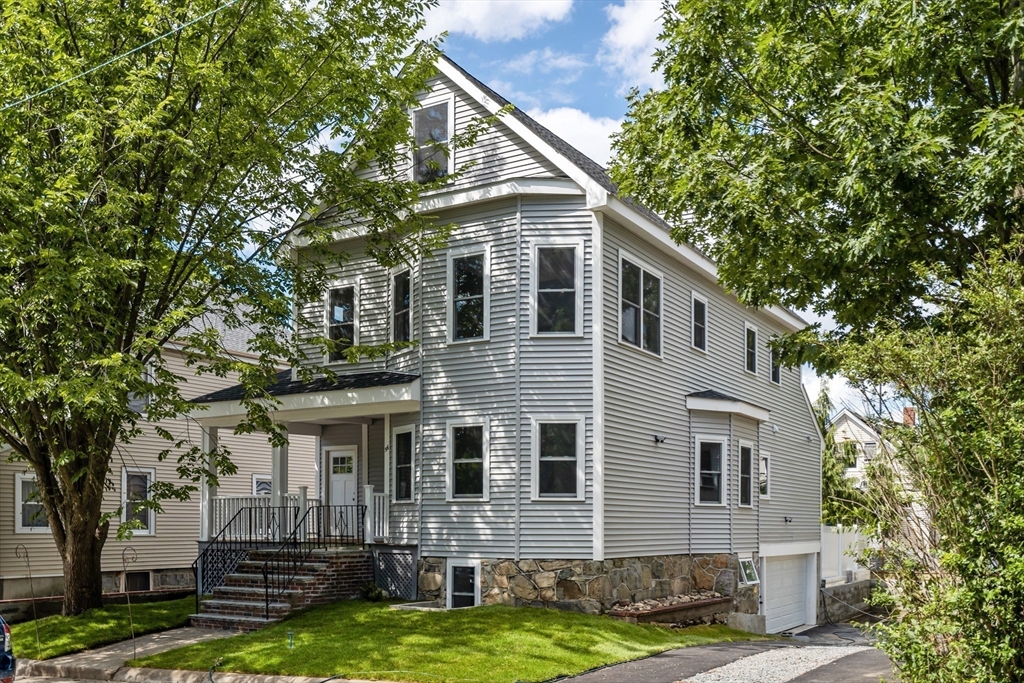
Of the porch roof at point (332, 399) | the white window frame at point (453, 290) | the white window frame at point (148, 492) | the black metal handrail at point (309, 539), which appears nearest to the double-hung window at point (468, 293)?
the white window frame at point (453, 290)

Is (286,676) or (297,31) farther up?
(297,31)

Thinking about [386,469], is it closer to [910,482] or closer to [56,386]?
[56,386]

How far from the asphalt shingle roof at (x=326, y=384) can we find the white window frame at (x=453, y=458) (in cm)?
127

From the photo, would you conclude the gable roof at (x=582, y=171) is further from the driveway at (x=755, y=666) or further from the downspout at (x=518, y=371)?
the driveway at (x=755, y=666)

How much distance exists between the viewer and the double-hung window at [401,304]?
20875 millimetres

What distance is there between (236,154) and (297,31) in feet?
8.21

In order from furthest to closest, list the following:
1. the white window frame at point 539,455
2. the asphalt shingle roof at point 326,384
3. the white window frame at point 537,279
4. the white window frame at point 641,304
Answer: the asphalt shingle roof at point 326,384
the white window frame at point 641,304
the white window frame at point 537,279
the white window frame at point 539,455

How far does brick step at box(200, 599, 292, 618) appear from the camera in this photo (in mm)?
17734

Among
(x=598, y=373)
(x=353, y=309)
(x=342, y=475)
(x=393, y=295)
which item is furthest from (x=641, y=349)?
(x=342, y=475)

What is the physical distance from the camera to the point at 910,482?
1000 centimetres

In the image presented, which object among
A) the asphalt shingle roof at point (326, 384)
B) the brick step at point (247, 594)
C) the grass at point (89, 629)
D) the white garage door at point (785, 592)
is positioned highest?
Answer: the asphalt shingle roof at point (326, 384)

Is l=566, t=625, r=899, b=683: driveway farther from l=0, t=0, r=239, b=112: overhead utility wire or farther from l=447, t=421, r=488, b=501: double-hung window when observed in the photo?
l=0, t=0, r=239, b=112: overhead utility wire

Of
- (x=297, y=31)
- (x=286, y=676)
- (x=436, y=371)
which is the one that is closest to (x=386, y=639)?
(x=286, y=676)

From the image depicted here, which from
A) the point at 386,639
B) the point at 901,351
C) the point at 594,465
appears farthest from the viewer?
the point at 594,465
